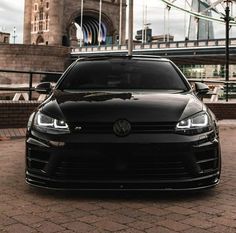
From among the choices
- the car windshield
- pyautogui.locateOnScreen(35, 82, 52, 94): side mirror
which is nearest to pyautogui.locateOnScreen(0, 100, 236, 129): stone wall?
pyautogui.locateOnScreen(35, 82, 52, 94): side mirror

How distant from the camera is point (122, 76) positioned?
5602 mm

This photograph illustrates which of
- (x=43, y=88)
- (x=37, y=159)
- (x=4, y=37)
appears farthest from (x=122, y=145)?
(x=4, y=37)

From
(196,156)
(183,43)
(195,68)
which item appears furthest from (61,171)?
(195,68)

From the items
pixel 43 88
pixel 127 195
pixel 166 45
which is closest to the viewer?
pixel 127 195

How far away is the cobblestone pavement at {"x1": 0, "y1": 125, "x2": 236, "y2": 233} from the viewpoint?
3.70 metres

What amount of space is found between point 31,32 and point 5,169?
123325 millimetres

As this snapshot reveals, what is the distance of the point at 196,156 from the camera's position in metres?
4.32

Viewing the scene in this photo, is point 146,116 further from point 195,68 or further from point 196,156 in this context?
point 195,68

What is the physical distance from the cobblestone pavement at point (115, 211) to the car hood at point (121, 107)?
767mm

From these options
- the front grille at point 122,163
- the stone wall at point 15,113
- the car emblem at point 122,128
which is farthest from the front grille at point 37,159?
the stone wall at point 15,113

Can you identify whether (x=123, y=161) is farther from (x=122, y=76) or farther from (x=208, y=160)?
(x=122, y=76)

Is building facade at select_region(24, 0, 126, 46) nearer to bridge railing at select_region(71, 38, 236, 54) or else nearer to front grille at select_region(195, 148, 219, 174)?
bridge railing at select_region(71, 38, 236, 54)

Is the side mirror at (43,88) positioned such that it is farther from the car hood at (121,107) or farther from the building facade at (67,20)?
the building facade at (67,20)

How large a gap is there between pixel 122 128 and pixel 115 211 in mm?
714
